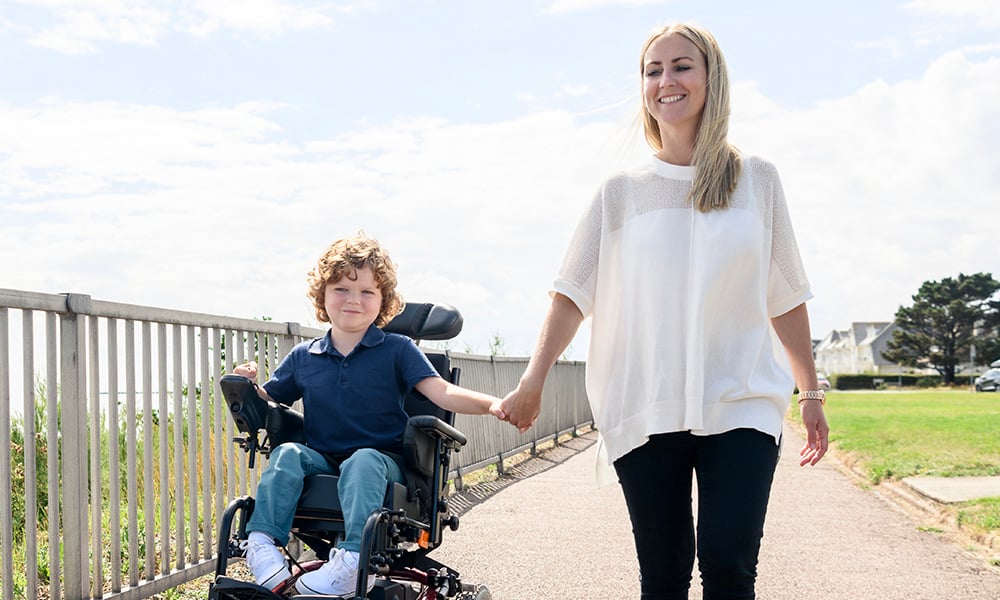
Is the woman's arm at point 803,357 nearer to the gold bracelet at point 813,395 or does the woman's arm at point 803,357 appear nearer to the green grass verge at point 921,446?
the gold bracelet at point 813,395

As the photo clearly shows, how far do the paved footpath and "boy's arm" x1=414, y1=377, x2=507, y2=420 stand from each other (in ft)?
5.41

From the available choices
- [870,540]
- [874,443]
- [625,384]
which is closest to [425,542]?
[625,384]

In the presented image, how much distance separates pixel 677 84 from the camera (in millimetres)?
3545

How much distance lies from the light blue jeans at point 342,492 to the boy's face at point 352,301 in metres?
0.64

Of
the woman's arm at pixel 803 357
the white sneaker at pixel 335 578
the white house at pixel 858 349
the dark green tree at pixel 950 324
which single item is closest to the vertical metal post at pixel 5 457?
the white sneaker at pixel 335 578

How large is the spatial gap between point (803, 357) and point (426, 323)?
1.91m

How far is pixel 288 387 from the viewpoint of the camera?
15.8ft

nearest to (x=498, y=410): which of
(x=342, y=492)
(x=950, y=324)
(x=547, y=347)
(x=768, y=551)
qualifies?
(x=547, y=347)

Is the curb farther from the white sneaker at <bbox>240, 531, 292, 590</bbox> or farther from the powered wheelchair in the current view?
the white sneaker at <bbox>240, 531, 292, 590</bbox>

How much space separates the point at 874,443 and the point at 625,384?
15.1 m

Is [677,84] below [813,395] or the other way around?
the other way around

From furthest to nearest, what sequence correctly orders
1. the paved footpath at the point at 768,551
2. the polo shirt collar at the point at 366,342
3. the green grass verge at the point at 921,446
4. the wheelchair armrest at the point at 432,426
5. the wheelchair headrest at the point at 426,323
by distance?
the green grass verge at the point at 921,446, the paved footpath at the point at 768,551, the wheelchair headrest at the point at 426,323, the polo shirt collar at the point at 366,342, the wheelchair armrest at the point at 432,426

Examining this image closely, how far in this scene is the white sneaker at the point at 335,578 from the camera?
12.9ft

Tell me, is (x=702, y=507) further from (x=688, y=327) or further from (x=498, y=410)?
(x=498, y=410)
